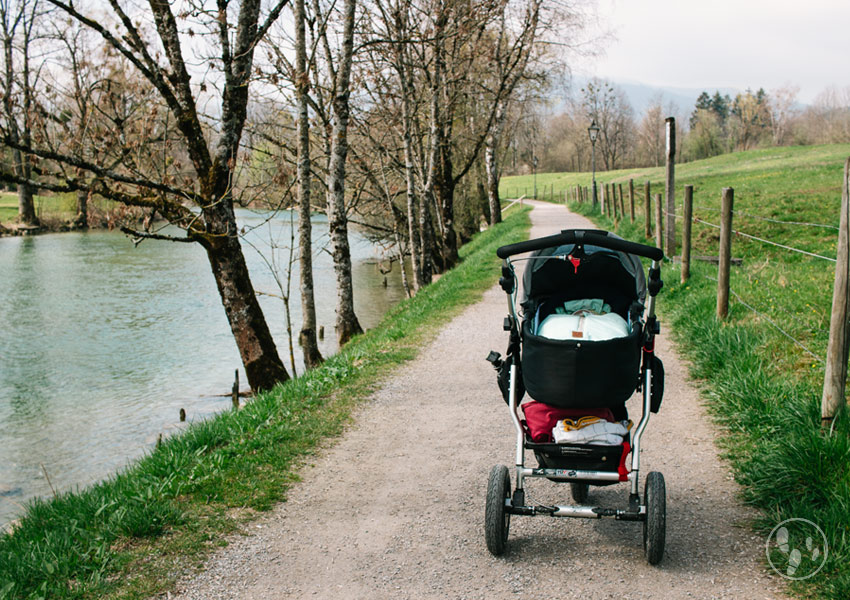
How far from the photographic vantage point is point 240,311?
32.8ft

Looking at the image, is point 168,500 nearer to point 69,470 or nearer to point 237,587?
point 237,587

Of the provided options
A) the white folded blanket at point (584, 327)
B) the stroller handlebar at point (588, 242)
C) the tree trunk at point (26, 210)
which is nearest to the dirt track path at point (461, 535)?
the white folded blanket at point (584, 327)

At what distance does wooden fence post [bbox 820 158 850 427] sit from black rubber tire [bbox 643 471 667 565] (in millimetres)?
1703

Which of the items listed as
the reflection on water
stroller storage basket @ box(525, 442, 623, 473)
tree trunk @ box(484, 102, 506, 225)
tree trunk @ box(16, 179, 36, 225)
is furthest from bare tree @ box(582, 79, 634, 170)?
stroller storage basket @ box(525, 442, 623, 473)

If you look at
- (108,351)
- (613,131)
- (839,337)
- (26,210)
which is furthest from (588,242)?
(613,131)

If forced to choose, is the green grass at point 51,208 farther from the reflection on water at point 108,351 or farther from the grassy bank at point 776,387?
the grassy bank at point 776,387

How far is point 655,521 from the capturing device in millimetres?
3568

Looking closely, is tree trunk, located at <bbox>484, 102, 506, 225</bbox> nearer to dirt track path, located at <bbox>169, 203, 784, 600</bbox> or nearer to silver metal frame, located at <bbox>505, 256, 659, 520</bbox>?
dirt track path, located at <bbox>169, 203, 784, 600</bbox>

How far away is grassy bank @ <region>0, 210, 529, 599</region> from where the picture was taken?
3.78 metres

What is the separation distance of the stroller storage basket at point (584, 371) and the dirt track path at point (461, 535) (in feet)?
2.89

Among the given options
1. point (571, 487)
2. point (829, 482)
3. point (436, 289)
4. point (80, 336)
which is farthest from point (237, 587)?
point (80, 336)

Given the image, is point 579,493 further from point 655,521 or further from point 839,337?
point 839,337

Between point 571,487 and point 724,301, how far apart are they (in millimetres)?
4688

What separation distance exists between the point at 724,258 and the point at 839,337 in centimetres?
369
